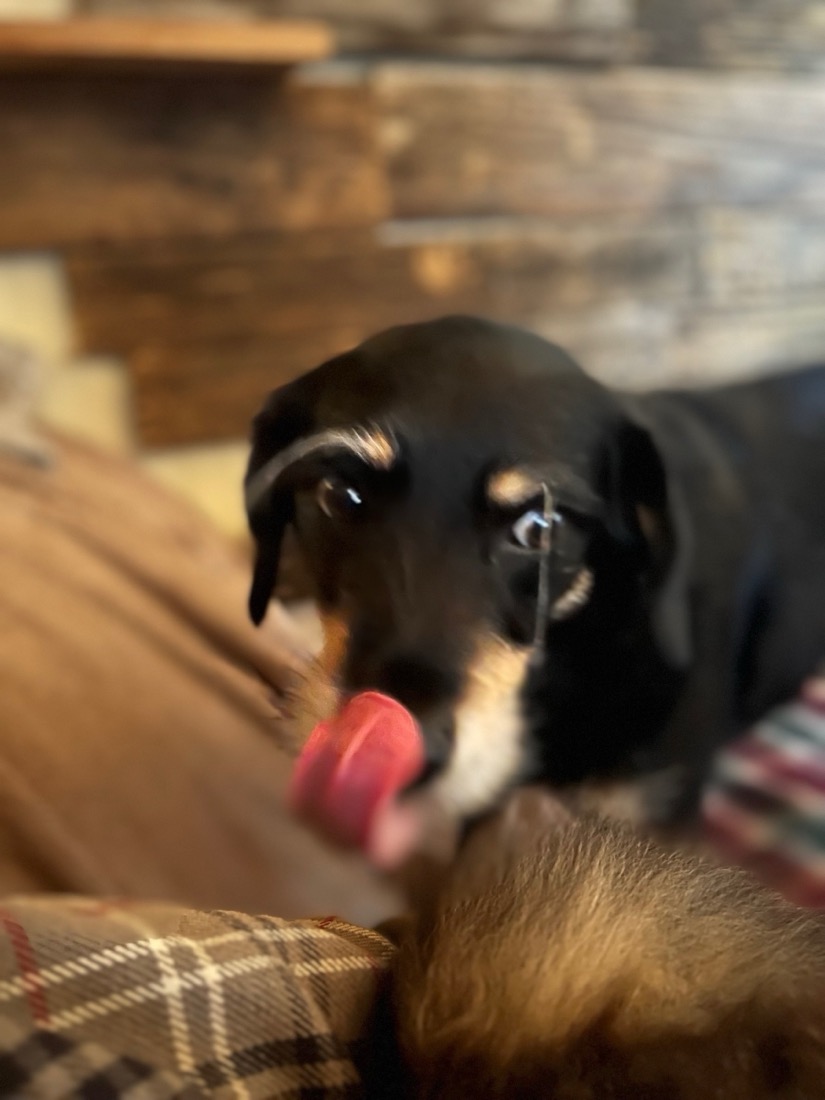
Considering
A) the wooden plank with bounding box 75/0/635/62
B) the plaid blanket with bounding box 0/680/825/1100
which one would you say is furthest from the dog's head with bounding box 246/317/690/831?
the wooden plank with bounding box 75/0/635/62

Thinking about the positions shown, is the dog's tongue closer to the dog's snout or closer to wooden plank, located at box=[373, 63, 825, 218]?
the dog's snout

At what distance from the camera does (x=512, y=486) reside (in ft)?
2.94

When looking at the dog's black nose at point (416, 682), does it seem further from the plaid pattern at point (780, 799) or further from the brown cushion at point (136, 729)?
the plaid pattern at point (780, 799)

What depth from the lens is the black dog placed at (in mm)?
888

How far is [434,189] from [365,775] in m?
1.57

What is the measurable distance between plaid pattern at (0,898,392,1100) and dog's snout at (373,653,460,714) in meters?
0.32

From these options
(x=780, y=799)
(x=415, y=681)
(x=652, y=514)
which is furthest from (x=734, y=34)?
(x=415, y=681)

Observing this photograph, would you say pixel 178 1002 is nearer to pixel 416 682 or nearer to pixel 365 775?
pixel 365 775

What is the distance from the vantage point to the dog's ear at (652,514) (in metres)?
1.01

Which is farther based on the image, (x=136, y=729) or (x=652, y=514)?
(x=136, y=729)

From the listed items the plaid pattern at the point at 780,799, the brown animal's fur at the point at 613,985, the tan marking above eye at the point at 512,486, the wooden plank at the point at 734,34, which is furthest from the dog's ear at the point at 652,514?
the wooden plank at the point at 734,34

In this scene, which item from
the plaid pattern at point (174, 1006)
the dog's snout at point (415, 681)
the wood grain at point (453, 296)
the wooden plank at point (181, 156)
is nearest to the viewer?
the plaid pattern at point (174, 1006)

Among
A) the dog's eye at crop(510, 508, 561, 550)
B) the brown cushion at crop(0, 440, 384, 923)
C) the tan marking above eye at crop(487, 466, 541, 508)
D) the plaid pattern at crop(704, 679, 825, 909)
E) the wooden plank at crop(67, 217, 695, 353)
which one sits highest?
the wooden plank at crop(67, 217, 695, 353)

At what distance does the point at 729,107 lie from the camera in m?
2.17
